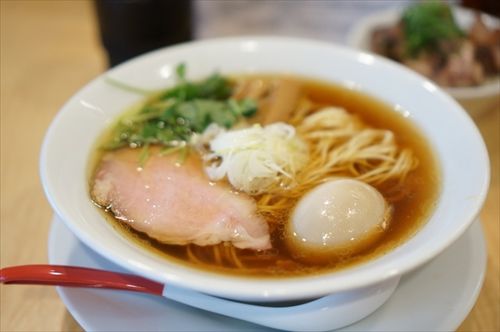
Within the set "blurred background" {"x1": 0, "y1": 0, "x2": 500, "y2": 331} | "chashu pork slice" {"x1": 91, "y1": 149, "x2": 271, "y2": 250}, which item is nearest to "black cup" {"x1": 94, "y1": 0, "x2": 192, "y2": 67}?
"blurred background" {"x1": 0, "y1": 0, "x2": 500, "y2": 331}

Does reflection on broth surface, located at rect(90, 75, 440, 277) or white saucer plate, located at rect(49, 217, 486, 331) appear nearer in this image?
white saucer plate, located at rect(49, 217, 486, 331)

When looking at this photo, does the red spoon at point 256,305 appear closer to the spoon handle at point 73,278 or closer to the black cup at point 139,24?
the spoon handle at point 73,278

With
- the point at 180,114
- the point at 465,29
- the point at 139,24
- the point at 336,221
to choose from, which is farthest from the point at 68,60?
the point at 465,29

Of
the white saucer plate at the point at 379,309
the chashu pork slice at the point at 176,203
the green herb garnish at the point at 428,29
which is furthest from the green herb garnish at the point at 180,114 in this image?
the green herb garnish at the point at 428,29

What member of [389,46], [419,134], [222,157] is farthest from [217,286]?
[389,46]

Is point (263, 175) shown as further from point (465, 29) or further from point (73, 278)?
point (465, 29)

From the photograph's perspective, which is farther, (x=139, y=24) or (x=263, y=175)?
(x=139, y=24)

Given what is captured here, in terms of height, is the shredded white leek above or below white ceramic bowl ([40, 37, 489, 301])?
below

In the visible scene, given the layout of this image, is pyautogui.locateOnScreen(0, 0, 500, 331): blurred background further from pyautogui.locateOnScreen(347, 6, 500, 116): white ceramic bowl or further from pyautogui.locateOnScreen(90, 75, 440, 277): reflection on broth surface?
pyautogui.locateOnScreen(90, 75, 440, 277): reflection on broth surface
